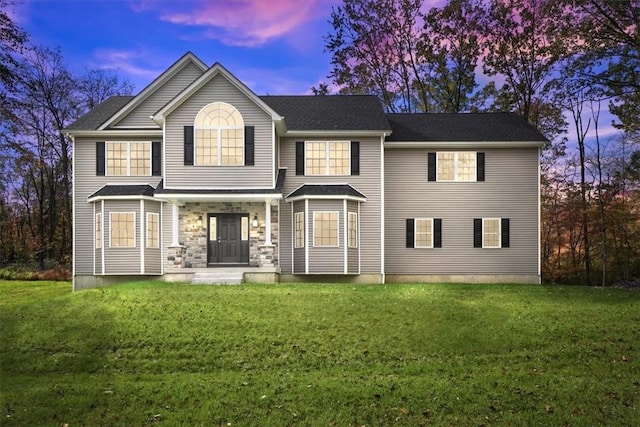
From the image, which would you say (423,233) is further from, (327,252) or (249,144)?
(249,144)

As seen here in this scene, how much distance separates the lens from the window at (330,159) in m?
21.0

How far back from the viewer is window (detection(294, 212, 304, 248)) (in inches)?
795

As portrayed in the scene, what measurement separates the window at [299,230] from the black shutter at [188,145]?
14.0 feet

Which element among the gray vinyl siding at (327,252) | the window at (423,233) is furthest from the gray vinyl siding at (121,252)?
the window at (423,233)

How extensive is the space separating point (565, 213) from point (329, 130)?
58.6 ft

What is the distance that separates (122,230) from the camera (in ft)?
66.4

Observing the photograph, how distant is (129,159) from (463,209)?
1292 centimetres

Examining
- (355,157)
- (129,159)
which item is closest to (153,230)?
(129,159)

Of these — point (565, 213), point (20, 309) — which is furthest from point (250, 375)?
point (565, 213)

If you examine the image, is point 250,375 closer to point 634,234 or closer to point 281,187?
point 281,187

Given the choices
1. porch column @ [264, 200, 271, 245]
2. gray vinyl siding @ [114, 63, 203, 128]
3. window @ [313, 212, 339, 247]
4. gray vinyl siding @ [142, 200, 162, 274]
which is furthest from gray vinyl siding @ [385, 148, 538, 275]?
gray vinyl siding @ [142, 200, 162, 274]

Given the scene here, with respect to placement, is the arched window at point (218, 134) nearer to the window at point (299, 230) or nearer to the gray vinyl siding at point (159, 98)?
the gray vinyl siding at point (159, 98)

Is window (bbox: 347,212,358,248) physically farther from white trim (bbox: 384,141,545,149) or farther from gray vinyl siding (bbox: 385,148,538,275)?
white trim (bbox: 384,141,545,149)

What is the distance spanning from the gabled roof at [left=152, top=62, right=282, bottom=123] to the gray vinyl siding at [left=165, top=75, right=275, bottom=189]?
165mm
